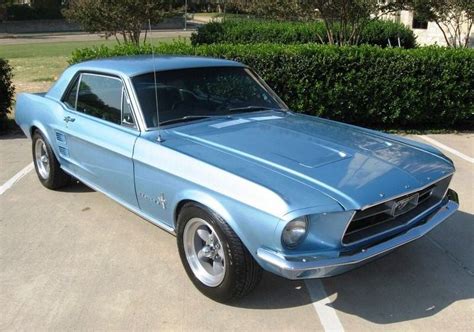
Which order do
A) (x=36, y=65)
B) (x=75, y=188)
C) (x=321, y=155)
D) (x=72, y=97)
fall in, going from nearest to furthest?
(x=321, y=155) < (x=72, y=97) < (x=75, y=188) < (x=36, y=65)

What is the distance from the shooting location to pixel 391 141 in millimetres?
4086

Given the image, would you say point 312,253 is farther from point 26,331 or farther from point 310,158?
point 26,331

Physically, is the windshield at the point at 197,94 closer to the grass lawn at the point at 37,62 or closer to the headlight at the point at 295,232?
the headlight at the point at 295,232

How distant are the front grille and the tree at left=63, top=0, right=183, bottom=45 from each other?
395 inches

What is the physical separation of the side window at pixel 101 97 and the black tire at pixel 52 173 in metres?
0.75

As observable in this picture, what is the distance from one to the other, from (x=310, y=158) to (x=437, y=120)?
6.02 metres

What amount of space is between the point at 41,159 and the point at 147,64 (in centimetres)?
212

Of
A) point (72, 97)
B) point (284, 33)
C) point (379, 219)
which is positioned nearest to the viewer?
point (379, 219)

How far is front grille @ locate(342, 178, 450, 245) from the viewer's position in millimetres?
3139

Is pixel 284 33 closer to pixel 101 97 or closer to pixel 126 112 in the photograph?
pixel 101 97

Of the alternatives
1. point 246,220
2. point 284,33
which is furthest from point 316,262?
point 284,33

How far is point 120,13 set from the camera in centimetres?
1239

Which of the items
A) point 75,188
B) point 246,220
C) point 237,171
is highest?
point 237,171

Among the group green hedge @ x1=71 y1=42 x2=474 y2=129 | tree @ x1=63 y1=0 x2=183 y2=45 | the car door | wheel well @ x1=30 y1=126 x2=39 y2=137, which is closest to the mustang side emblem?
the car door
